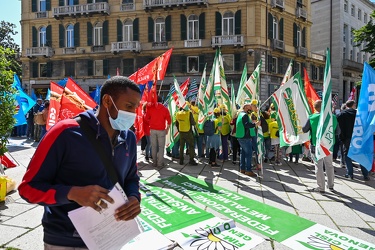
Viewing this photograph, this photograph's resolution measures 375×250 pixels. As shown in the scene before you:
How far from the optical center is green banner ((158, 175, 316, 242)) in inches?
162

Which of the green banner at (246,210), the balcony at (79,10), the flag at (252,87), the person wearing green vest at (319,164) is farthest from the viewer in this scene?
the balcony at (79,10)

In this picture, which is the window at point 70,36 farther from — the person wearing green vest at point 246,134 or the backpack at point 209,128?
the person wearing green vest at point 246,134

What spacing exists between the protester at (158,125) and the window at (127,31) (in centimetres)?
2178

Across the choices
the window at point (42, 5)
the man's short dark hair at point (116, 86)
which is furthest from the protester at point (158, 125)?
the window at point (42, 5)

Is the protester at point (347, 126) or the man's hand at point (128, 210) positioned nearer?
the man's hand at point (128, 210)

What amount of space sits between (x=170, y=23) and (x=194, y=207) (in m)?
24.7

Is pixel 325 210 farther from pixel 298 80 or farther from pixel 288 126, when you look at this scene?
pixel 298 80

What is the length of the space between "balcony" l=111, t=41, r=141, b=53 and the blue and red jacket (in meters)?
26.5

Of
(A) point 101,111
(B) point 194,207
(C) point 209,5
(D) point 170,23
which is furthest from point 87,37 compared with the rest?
(A) point 101,111

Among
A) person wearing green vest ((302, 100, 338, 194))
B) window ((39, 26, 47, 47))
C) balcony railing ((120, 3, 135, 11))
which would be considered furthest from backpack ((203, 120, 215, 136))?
window ((39, 26, 47, 47))

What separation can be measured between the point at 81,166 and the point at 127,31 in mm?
28467

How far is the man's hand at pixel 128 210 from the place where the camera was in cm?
174

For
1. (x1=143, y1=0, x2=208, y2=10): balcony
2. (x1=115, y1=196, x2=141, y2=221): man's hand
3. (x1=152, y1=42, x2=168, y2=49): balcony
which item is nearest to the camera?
(x1=115, y1=196, x2=141, y2=221): man's hand

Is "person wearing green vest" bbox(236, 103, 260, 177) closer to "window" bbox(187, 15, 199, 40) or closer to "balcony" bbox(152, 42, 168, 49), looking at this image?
"window" bbox(187, 15, 199, 40)
